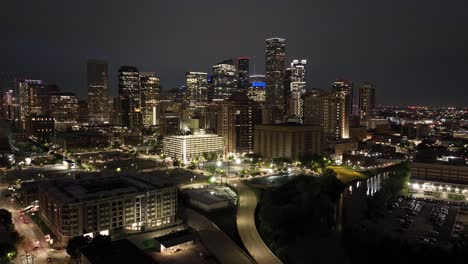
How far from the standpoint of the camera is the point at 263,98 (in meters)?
76.6

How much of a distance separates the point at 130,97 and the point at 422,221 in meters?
61.0

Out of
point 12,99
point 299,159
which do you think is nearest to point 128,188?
point 299,159

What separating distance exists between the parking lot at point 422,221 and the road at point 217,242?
7589 mm

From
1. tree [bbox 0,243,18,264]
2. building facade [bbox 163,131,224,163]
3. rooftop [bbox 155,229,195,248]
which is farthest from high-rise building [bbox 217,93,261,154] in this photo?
tree [bbox 0,243,18,264]

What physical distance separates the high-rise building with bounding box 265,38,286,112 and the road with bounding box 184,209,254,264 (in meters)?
57.9

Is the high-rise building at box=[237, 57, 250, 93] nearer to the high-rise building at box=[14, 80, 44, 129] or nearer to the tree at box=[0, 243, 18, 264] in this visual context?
the high-rise building at box=[14, 80, 44, 129]

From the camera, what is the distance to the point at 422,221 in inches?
816

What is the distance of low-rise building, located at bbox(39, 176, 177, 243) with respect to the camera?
54.5ft

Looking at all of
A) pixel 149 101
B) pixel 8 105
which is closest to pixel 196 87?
pixel 149 101

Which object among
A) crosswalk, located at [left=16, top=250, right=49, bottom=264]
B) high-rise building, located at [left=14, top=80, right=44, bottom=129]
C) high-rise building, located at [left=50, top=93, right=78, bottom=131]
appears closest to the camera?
crosswalk, located at [left=16, top=250, right=49, bottom=264]

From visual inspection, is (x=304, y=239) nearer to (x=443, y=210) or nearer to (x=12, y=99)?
(x=443, y=210)

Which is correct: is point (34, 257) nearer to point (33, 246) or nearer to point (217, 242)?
point (33, 246)

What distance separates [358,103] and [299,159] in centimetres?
5288

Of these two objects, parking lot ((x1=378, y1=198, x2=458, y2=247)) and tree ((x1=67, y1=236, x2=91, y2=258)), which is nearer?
tree ((x1=67, y1=236, x2=91, y2=258))
